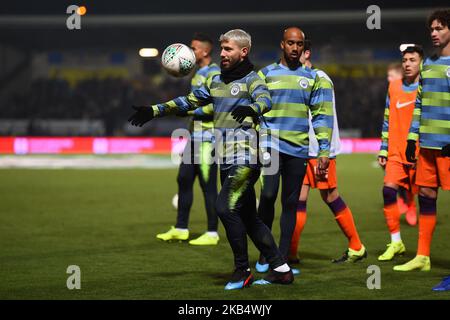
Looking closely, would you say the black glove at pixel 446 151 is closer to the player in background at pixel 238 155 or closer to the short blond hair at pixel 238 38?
the player in background at pixel 238 155

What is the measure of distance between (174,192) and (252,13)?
22512 millimetres

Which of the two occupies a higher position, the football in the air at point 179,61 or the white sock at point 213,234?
the football in the air at point 179,61

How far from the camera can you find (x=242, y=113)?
6.69 m

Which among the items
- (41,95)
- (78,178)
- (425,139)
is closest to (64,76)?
(41,95)

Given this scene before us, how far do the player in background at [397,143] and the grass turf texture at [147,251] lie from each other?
43 centimetres

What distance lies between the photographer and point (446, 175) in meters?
7.92

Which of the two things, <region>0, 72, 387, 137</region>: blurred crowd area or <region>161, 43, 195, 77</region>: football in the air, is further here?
<region>0, 72, 387, 137</region>: blurred crowd area

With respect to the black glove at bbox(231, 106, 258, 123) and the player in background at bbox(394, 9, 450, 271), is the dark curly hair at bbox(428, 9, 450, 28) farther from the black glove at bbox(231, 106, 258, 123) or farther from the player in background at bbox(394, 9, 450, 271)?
the black glove at bbox(231, 106, 258, 123)

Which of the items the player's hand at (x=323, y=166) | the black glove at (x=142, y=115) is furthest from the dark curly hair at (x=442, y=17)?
the black glove at (x=142, y=115)

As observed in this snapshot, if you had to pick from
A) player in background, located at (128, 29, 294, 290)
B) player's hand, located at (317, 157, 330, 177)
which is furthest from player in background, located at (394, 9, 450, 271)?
player in background, located at (128, 29, 294, 290)

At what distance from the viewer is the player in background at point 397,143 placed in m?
9.15

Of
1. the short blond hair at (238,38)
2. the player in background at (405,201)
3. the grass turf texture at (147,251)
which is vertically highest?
the short blond hair at (238,38)

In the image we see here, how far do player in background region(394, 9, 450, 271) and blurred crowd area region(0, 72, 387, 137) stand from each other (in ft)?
92.0

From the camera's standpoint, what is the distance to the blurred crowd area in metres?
37.8
